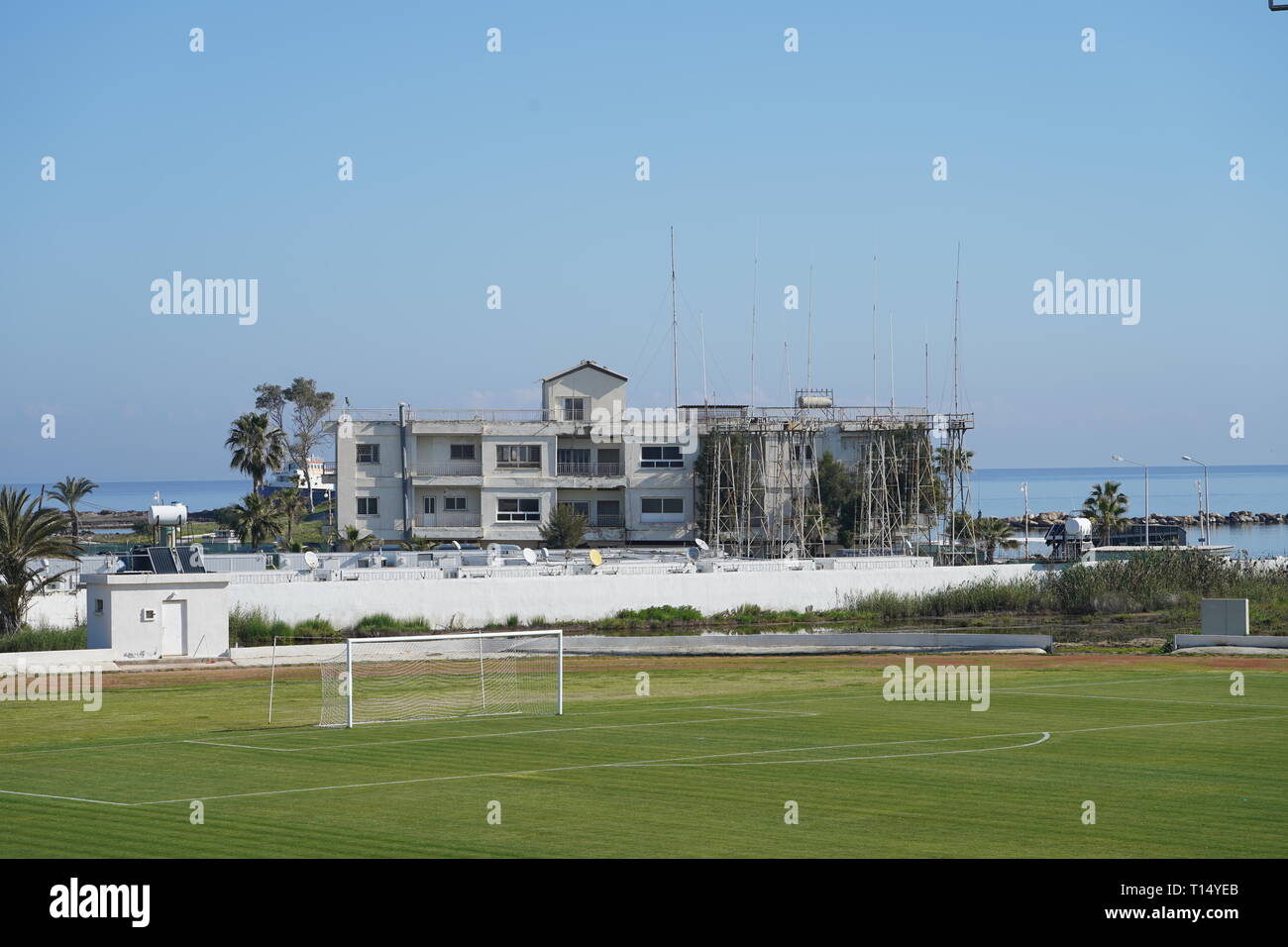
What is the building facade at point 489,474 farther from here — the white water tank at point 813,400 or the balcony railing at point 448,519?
the white water tank at point 813,400

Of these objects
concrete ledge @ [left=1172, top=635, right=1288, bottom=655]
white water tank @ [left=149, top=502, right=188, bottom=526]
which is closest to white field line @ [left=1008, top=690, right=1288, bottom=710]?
concrete ledge @ [left=1172, top=635, right=1288, bottom=655]

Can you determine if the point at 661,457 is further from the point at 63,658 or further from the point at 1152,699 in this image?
the point at 1152,699

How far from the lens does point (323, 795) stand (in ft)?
75.5

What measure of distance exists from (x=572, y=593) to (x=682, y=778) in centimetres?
4955

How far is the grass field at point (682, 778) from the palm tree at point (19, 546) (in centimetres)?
1808

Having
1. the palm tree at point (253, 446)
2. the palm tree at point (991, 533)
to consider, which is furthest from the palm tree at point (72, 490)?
the palm tree at point (991, 533)

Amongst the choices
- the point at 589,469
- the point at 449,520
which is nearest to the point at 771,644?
the point at 589,469

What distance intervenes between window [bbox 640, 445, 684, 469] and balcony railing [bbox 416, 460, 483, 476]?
37.4ft

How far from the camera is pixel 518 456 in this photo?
99.3m

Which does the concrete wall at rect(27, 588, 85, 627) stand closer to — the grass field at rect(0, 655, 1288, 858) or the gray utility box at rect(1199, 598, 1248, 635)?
the grass field at rect(0, 655, 1288, 858)

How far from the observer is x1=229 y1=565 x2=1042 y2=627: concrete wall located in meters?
67.4

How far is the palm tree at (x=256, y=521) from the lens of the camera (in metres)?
103
